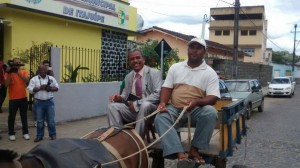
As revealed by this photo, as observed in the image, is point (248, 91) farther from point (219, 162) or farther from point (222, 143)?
point (222, 143)

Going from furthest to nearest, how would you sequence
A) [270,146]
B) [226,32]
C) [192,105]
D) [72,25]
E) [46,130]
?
[226,32]
[72,25]
[46,130]
[270,146]
[192,105]

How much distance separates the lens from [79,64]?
12.3 metres

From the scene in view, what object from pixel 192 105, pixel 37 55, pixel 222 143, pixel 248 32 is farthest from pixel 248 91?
pixel 248 32

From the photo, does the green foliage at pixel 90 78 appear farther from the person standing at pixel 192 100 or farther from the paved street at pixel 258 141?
the person standing at pixel 192 100

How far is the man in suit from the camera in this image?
4.64 metres

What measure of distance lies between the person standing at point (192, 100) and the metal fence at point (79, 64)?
7.42 metres

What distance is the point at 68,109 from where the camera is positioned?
1120cm

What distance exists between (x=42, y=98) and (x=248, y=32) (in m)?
55.8

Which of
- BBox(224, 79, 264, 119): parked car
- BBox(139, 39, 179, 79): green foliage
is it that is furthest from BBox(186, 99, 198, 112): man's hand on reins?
BBox(139, 39, 179, 79): green foliage

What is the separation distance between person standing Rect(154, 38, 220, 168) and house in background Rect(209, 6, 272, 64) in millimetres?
55035

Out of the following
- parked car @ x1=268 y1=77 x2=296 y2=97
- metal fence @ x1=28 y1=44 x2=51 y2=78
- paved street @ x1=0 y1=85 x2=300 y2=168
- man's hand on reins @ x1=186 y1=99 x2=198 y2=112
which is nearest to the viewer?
man's hand on reins @ x1=186 y1=99 x2=198 y2=112

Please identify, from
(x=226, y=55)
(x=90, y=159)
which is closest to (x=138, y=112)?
(x=90, y=159)

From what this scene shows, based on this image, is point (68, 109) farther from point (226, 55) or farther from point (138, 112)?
point (226, 55)

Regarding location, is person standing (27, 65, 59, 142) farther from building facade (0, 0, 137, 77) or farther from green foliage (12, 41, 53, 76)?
building facade (0, 0, 137, 77)
